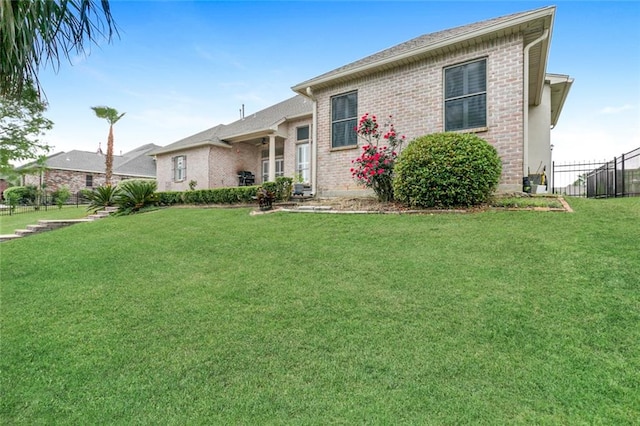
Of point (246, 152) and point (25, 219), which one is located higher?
point (246, 152)

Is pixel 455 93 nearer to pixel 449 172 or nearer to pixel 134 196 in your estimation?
pixel 449 172

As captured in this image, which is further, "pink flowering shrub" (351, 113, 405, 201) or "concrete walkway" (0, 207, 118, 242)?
"concrete walkway" (0, 207, 118, 242)

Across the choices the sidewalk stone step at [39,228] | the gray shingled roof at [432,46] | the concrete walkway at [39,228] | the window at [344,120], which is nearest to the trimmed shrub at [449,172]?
the gray shingled roof at [432,46]

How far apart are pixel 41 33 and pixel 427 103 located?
823cm

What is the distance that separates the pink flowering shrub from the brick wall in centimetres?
47

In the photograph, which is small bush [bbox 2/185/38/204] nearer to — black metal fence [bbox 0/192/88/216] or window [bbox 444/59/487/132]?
black metal fence [bbox 0/192/88/216]

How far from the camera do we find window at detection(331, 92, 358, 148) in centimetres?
1005

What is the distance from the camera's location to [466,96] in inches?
316

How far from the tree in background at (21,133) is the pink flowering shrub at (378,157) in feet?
52.8

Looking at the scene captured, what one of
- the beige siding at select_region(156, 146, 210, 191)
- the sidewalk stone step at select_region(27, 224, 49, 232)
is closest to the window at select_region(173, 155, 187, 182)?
the beige siding at select_region(156, 146, 210, 191)

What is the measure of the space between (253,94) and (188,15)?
35.1ft

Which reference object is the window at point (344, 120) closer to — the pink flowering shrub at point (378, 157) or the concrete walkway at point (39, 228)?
the pink flowering shrub at point (378, 157)

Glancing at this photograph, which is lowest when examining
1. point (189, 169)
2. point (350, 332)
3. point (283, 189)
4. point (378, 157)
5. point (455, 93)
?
point (350, 332)

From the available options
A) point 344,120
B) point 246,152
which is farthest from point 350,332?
point 246,152
